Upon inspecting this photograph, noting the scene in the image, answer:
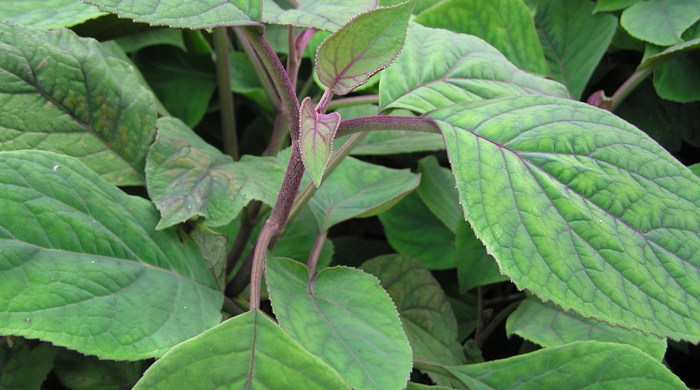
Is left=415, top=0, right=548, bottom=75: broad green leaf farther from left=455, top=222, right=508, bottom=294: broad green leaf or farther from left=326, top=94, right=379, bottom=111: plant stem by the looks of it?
left=455, top=222, right=508, bottom=294: broad green leaf

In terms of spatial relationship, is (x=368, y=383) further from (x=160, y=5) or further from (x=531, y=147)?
(x=160, y=5)

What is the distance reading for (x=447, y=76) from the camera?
2.47 feet

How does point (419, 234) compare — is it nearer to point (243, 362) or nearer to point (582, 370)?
point (582, 370)

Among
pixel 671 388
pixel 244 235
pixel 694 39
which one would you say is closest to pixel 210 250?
pixel 244 235

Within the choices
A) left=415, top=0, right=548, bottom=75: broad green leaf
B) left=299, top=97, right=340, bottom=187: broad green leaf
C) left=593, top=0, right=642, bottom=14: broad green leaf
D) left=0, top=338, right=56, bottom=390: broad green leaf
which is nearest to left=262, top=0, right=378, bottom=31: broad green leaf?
left=299, top=97, right=340, bottom=187: broad green leaf

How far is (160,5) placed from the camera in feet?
1.86

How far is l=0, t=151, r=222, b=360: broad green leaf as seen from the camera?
1.73 feet

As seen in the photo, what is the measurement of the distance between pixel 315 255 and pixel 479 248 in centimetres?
22

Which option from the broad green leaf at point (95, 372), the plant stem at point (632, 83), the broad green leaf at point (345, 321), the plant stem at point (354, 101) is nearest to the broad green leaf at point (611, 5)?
the plant stem at point (632, 83)

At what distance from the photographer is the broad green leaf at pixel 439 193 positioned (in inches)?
37.2

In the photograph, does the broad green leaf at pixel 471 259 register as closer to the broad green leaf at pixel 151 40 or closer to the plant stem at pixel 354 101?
the plant stem at pixel 354 101

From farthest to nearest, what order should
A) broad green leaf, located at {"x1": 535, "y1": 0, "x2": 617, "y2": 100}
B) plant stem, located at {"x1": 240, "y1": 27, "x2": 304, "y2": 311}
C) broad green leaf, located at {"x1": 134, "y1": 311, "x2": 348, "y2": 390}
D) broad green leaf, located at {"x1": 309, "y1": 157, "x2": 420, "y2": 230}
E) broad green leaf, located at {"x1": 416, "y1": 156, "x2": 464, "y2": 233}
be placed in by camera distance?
broad green leaf, located at {"x1": 535, "y1": 0, "x2": 617, "y2": 100} < broad green leaf, located at {"x1": 416, "y1": 156, "x2": 464, "y2": 233} < broad green leaf, located at {"x1": 309, "y1": 157, "x2": 420, "y2": 230} < plant stem, located at {"x1": 240, "y1": 27, "x2": 304, "y2": 311} < broad green leaf, located at {"x1": 134, "y1": 311, "x2": 348, "y2": 390}

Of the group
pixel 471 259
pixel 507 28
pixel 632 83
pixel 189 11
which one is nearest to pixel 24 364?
pixel 189 11

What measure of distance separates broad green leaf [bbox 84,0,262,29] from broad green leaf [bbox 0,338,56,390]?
0.40 metres
